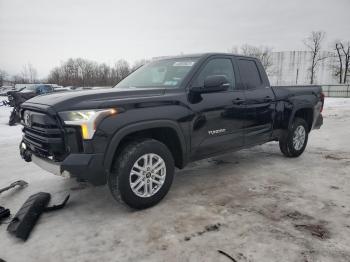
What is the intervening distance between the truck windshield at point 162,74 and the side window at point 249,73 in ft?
3.27

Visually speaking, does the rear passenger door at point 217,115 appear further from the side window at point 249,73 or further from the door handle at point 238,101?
the side window at point 249,73

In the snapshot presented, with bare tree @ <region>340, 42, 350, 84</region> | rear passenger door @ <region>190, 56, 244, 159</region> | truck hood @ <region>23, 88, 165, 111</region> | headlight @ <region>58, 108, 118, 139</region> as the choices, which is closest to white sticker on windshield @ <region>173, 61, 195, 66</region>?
rear passenger door @ <region>190, 56, 244, 159</region>

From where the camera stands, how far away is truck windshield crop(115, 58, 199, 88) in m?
4.07

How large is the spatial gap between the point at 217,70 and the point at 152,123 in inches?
60.6

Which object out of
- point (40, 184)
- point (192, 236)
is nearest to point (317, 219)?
point (192, 236)

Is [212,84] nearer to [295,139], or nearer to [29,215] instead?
[29,215]

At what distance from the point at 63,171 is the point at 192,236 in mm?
1433

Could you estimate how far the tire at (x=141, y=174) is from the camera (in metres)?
3.25

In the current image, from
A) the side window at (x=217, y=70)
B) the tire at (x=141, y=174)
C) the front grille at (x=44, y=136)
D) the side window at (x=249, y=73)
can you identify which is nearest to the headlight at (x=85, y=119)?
the front grille at (x=44, y=136)

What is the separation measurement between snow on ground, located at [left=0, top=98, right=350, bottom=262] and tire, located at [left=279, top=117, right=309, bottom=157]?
0.57 m

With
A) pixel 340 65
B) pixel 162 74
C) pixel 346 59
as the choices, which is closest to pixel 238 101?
pixel 162 74

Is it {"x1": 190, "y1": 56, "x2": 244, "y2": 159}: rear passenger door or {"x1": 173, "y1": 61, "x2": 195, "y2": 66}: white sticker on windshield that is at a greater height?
{"x1": 173, "y1": 61, "x2": 195, "y2": 66}: white sticker on windshield

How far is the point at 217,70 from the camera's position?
440 centimetres

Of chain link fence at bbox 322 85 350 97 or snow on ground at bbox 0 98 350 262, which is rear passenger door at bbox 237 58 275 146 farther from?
chain link fence at bbox 322 85 350 97
